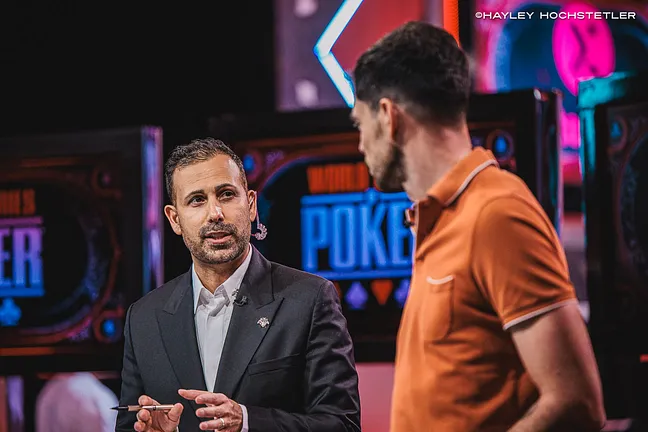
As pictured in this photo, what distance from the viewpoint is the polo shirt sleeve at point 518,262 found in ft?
4.87

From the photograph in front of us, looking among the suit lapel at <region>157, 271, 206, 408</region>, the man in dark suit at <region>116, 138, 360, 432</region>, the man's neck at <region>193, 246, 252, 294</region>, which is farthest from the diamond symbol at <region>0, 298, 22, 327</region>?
the man's neck at <region>193, 246, 252, 294</region>

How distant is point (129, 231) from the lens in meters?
4.72

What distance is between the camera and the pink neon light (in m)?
4.70

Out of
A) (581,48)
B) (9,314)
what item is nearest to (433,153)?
(581,48)

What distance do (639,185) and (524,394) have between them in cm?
250

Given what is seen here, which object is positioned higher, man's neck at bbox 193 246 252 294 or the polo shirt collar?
the polo shirt collar

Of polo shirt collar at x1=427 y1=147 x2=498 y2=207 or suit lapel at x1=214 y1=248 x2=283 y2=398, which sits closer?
polo shirt collar at x1=427 y1=147 x2=498 y2=207

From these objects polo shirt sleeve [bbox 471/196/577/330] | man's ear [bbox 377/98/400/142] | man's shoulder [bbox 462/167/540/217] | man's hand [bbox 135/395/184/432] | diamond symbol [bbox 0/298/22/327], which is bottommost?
man's hand [bbox 135/395/184/432]

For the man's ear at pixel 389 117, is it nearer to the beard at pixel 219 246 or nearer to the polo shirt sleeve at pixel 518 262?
the polo shirt sleeve at pixel 518 262

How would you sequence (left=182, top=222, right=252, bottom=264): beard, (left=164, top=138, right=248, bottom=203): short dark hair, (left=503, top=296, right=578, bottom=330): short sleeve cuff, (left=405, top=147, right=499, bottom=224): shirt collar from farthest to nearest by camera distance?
(left=164, top=138, right=248, bottom=203): short dark hair
(left=182, top=222, right=252, bottom=264): beard
(left=405, top=147, right=499, bottom=224): shirt collar
(left=503, top=296, right=578, bottom=330): short sleeve cuff

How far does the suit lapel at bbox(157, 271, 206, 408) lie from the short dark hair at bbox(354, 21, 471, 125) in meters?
1.26

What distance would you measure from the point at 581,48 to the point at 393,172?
3.31 metres

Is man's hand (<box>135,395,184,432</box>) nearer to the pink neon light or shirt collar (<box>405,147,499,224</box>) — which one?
shirt collar (<box>405,147,499,224</box>)

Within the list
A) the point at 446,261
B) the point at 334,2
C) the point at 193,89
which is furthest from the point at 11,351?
the point at 446,261
